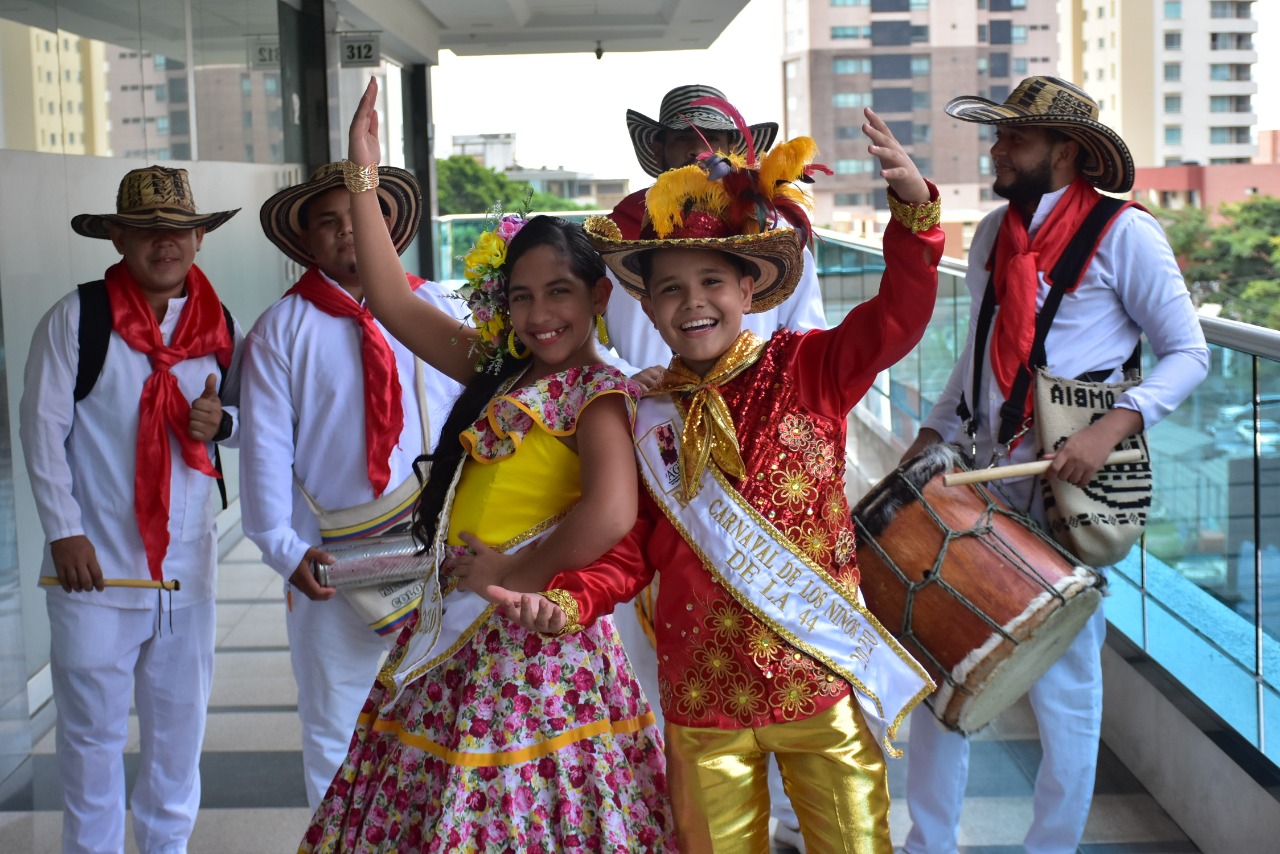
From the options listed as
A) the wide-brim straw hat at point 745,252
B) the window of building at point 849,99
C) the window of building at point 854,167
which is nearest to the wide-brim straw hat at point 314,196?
the wide-brim straw hat at point 745,252

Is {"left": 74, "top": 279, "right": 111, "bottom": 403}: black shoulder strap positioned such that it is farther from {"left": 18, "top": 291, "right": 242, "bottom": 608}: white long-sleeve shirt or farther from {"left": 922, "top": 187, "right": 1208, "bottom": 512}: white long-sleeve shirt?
{"left": 922, "top": 187, "right": 1208, "bottom": 512}: white long-sleeve shirt

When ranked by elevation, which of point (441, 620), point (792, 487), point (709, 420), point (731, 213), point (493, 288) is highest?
point (731, 213)

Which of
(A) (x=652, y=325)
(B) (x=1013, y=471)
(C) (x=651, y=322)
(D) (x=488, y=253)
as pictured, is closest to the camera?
(D) (x=488, y=253)

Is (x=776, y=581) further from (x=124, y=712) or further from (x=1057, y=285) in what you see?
(x=124, y=712)

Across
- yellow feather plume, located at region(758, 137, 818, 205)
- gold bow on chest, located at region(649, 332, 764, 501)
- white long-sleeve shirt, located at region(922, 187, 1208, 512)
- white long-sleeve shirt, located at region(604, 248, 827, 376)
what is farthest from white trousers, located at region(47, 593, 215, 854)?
white long-sleeve shirt, located at region(922, 187, 1208, 512)

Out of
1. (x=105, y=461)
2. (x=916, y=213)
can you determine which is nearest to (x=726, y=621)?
(x=916, y=213)

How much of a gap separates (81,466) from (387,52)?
9.43 meters

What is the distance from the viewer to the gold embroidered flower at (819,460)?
2094 mm

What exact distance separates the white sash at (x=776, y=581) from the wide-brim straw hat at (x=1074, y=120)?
3.91ft

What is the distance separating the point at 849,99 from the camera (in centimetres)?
8719

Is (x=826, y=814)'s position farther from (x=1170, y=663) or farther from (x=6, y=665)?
(x=6, y=665)

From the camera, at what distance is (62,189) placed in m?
4.66

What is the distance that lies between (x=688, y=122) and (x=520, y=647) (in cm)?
133

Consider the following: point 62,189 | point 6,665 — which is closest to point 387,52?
point 62,189
